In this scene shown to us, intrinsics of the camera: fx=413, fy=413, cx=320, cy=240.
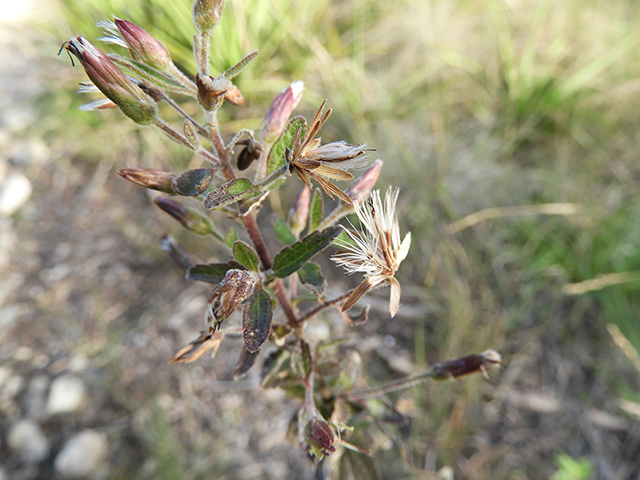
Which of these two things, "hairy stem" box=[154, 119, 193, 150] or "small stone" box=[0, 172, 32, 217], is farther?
"small stone" box=[0, 172, 32, 217]

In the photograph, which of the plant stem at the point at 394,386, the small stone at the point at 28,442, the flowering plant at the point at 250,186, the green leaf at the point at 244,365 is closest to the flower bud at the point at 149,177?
the flowering plant at the point at 250,186

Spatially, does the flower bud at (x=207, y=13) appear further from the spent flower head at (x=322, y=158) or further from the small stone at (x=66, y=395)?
the small stone at (x=66, y=395)

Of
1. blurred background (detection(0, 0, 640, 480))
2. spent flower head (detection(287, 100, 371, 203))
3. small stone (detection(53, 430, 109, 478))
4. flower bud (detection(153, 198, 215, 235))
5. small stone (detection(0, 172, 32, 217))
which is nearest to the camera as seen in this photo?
spent flower head (detection(287, 100, 371, 203))

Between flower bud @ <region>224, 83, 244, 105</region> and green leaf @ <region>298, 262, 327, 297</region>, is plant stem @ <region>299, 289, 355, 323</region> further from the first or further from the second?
flower bud @ <region>224, 83, 244, 105</region>

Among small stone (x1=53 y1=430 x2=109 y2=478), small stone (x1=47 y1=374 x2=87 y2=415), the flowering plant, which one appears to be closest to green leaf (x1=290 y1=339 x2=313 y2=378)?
the flowering plant

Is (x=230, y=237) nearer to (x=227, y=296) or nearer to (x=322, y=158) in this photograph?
(x=227, y=296)
